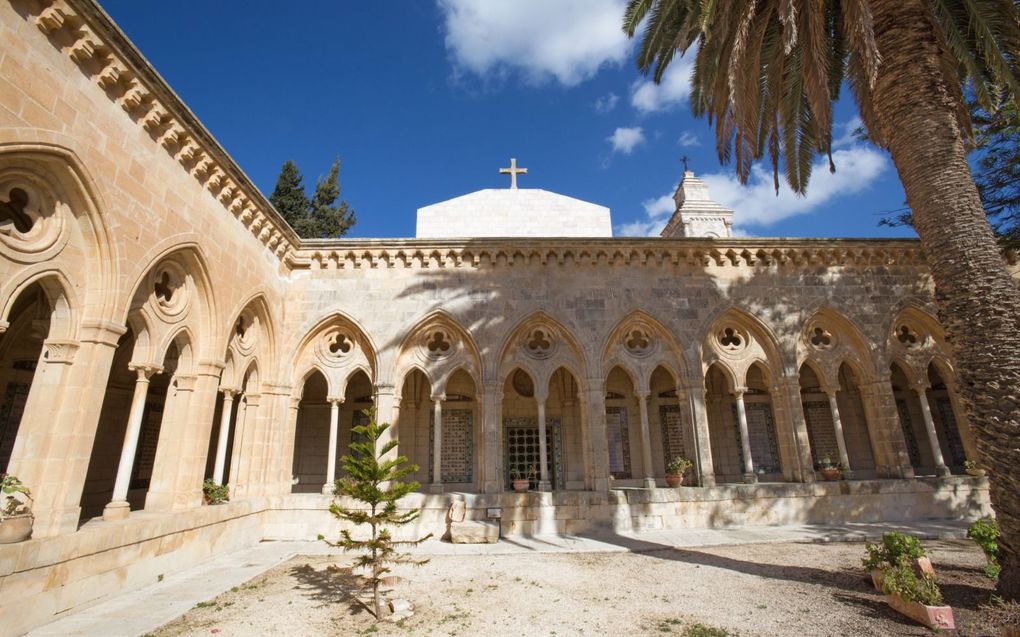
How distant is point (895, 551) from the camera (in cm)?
572

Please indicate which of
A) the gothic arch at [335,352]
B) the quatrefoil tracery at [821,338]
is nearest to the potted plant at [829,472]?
the quatrefoil tracery at [821,338]

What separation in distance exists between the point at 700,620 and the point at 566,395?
8808 millimetres

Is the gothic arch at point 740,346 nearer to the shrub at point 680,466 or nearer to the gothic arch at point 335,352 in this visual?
the shrub at point 680,466

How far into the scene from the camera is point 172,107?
748 centimetres

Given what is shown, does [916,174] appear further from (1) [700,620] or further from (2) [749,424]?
(2) [749,424]

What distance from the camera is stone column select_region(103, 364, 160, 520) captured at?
693 cm

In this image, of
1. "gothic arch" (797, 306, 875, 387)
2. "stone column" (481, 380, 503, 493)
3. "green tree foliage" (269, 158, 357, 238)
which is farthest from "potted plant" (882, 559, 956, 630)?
"green tree foliage" (269, 158, 357, 238)

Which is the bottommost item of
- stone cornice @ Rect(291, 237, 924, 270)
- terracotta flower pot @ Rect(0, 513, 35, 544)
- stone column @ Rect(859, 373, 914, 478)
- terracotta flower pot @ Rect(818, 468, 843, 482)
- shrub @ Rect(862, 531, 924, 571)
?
shrub @ Rect(862, 531, 924, 571)

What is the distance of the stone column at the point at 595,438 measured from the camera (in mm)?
10844

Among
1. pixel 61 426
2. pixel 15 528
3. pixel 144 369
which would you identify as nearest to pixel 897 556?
pixel 15 528

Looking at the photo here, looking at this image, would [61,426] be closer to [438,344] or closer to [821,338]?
[438,344]

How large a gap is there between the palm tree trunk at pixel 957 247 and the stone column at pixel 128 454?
11037mm

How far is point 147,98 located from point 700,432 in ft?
39.8

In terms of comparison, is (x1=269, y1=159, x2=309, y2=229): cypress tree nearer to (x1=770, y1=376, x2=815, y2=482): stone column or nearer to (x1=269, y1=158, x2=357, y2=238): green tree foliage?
(x1=269, y1=158, x2=357, y2=238): green tree foliage
